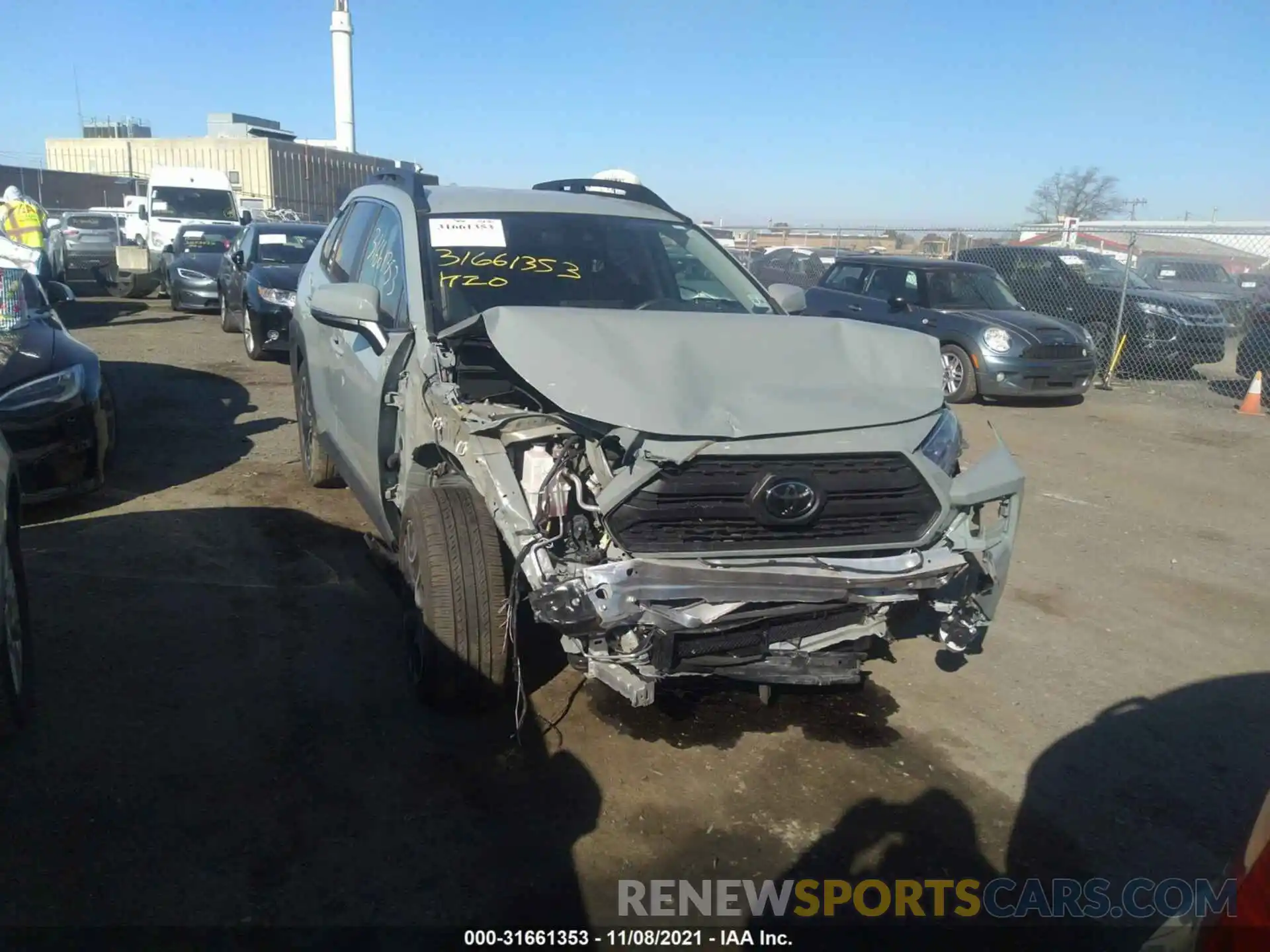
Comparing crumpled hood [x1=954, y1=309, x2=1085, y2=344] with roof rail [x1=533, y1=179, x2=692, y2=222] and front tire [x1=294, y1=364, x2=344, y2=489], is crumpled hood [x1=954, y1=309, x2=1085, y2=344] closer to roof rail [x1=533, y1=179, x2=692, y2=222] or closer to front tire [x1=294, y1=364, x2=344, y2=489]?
roof rail [x1=533, y1=179, x2=692, y2=222]

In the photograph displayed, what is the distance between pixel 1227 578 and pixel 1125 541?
711 mm

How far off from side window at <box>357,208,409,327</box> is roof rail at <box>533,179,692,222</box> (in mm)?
1024

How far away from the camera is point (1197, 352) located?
43.9 ft

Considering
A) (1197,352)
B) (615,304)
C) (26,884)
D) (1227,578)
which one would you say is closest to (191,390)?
(615,304)

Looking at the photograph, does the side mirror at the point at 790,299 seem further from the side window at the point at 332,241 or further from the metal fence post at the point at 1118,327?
the metal fence post at the point at 1118,327

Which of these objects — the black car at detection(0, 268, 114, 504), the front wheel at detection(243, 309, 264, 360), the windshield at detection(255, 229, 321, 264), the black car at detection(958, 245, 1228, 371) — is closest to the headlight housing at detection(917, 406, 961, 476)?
the black car at detection(0, 268, 114, 504)

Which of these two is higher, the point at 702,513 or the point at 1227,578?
the point at 702,513

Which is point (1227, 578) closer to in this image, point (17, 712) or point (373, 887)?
point (373, 887)

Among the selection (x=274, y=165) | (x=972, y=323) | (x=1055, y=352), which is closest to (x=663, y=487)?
(x=972, y=323)

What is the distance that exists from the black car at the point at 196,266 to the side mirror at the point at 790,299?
1216cm

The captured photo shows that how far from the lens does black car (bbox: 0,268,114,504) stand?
18.1ft

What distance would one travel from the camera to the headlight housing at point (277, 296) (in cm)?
1099

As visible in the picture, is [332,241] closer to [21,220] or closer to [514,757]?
[514,757]

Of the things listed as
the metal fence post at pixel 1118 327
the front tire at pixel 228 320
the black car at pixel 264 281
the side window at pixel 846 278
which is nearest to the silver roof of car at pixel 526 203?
the black car at pixel 264 281
